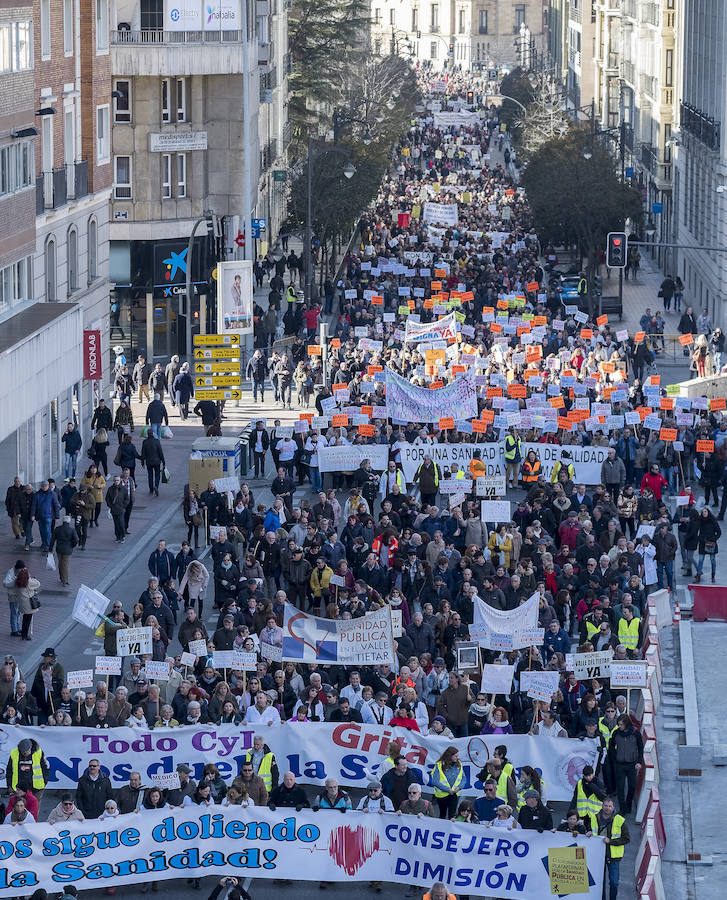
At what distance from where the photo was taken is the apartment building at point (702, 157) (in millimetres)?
63656

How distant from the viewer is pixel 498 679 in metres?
23.1

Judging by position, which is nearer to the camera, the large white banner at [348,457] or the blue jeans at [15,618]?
the blue jeans at [15,618]

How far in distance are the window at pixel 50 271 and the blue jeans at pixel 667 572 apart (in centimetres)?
1613

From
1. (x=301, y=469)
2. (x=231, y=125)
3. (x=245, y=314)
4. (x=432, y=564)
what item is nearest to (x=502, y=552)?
(x=432, y=564)

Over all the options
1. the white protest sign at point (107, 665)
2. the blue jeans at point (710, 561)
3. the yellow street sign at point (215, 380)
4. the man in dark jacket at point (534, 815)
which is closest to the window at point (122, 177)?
the yellow street sign at point (215, 380)

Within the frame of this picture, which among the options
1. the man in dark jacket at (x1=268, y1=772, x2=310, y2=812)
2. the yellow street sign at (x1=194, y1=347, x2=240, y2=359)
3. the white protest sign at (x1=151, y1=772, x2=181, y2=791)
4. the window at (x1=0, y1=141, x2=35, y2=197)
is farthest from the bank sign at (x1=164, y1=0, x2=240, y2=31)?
the man in dark jacket at (x1=268, y1=772, x2=310, y2=812)

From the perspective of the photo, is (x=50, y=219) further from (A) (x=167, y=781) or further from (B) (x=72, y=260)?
(A) (x=167, y=781)

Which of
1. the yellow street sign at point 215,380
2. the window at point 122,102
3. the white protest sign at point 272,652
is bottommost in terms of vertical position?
the white protest sign at point 272,652

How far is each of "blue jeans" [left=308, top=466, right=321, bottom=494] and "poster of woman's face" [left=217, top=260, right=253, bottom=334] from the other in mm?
13125

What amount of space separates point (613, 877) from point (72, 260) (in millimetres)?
27790

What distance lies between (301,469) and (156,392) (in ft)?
26.0

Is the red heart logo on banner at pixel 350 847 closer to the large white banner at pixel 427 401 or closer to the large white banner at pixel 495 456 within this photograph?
the large white banner at pixel 495 456

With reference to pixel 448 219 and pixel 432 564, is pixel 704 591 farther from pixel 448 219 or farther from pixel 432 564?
pixel 448 219

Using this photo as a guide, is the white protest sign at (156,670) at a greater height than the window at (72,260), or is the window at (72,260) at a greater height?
the window at (72,260)
